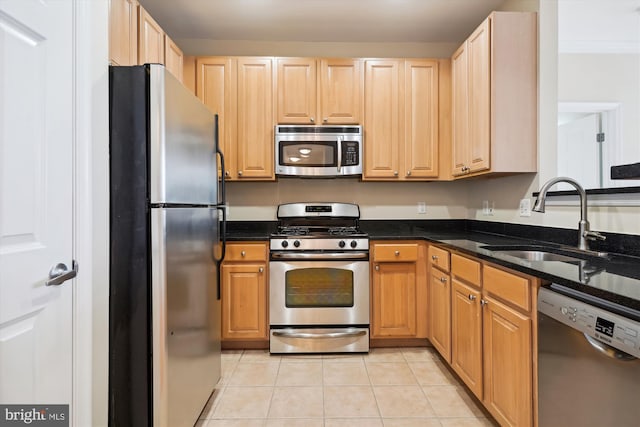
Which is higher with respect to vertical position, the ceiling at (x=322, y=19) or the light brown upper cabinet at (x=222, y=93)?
the ceiling at (x=322, y=19)

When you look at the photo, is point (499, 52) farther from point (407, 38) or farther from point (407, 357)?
point (407, 357)

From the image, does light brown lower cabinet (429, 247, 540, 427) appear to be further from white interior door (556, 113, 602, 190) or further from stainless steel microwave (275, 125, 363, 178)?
stainless steel microwave (275, 125, 363, 178)

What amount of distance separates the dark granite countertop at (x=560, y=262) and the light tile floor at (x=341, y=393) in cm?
92

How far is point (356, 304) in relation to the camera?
2.61m

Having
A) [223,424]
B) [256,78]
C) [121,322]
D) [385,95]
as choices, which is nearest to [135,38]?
[256,78]

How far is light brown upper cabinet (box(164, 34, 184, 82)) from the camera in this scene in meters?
2.40

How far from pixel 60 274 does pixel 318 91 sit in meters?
2.31

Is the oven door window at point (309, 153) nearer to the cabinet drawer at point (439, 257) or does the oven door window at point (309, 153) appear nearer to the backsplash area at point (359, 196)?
the backsplash area at point (359, 196)

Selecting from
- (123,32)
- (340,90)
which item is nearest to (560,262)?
(340,90)

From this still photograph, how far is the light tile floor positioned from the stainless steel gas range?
0.48ft

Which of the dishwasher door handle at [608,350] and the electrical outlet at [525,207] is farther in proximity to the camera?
the electrical outlet at [525,207]

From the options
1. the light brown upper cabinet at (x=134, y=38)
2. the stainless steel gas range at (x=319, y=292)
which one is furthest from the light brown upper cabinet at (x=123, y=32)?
the stainless steel gas range at (x=319, y=292)

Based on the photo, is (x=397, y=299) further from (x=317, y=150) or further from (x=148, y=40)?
(x=148, y=40)

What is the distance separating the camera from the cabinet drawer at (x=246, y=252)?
2.61 metres
